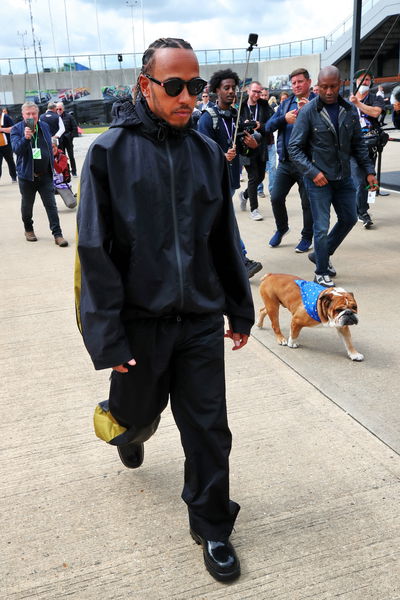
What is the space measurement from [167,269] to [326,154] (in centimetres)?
387

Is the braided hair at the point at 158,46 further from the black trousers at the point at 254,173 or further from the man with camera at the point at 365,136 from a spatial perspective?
the man with camera at the point at 365,136

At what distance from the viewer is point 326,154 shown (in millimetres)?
5582

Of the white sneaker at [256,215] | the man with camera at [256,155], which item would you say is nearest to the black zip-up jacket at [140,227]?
the man with camera at [256,155]

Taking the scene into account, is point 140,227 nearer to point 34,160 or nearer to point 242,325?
point 242,325

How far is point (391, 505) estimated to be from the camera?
8.74ft

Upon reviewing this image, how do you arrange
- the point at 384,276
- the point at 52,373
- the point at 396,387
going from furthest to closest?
1. the point at 384,276
2. the point at 52,373
3. the point at 396,387

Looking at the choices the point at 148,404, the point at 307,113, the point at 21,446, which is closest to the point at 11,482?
the point at 21,446

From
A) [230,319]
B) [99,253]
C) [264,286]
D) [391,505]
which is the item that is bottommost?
[391,505]

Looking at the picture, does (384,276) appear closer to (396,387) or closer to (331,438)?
(396,387)

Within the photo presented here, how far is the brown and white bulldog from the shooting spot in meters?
3.96

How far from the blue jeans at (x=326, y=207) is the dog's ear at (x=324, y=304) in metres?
1.80

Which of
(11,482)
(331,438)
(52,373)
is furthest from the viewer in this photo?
(52,373)

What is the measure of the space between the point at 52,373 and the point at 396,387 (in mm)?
2355

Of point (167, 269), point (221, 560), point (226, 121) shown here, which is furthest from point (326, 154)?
point (221, 560)
